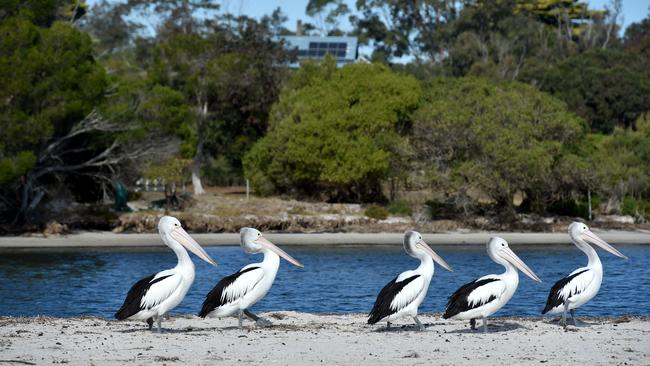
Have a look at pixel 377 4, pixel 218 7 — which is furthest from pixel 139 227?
pixel 377 4

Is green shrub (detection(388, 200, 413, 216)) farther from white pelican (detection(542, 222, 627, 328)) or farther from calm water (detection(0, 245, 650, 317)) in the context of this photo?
white pelican (detection(542, 222, 627, 328))

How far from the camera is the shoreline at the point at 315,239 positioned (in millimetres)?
33906

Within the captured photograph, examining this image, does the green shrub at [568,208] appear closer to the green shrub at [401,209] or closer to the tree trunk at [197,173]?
the green shrub at [401,209]

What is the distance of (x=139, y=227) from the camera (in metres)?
36.5

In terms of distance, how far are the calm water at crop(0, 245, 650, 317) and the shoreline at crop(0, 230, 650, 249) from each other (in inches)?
32.8

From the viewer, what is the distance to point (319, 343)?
1145cm

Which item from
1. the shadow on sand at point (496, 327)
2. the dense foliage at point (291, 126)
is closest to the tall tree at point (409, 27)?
the dense foliage at point (291, 126)

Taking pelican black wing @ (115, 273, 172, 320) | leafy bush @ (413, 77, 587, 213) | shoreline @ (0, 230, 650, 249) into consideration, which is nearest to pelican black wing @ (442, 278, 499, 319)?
pelican black wing @ (115, 273, 172, 320)

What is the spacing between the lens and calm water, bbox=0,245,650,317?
19.5m

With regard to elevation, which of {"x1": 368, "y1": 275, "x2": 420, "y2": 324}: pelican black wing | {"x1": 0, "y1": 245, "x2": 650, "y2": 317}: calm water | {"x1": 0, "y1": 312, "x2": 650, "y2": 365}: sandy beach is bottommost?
{"x1": 0, "y1": 245, "x2": 650, "y2": 317}: calm water

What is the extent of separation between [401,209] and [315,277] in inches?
563

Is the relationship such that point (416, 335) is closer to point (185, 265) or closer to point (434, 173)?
point (185, 265)

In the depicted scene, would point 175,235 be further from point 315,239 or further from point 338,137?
point 338,137

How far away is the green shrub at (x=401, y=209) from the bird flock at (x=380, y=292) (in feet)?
84.0
